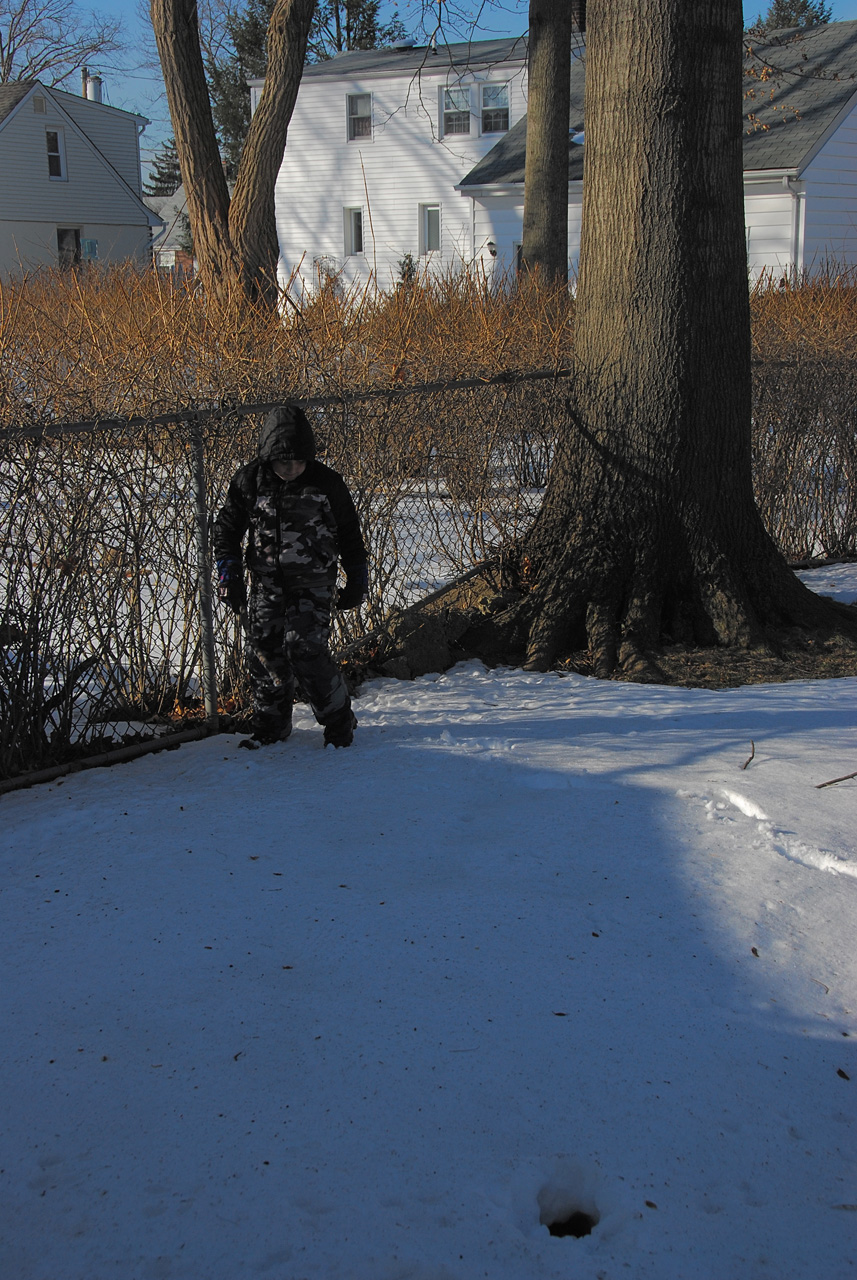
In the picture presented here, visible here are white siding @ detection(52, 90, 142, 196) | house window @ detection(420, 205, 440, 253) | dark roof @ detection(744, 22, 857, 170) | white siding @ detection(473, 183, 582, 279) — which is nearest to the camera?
dark roof @ detection(744, 22, 857, 170)

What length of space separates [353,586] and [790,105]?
23245 mm

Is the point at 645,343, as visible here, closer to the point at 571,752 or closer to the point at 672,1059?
the point at 571,752

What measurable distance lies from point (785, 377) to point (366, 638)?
4898mm

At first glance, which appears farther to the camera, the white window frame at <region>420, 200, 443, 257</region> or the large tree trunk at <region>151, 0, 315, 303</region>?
the white window frame at <region>420, 200, 443, 257</region>

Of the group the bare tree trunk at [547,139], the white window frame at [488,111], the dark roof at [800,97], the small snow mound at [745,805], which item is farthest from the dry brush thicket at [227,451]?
the white window frame at [488,111]

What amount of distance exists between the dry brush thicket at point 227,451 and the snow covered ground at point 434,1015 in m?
0.63

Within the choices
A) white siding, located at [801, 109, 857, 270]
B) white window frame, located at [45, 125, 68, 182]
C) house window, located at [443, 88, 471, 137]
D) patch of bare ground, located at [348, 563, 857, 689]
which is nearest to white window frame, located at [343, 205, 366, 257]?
house window, located at [443, 88, 471, 137]

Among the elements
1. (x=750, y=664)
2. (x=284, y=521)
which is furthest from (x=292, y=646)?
(x=750, y=664)

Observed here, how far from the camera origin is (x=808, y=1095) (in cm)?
243

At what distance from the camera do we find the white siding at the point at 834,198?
862 inches

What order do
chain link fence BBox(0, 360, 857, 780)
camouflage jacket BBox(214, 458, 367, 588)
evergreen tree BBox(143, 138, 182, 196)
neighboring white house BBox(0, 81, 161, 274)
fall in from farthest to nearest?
1. evergreen tree BBox(143, 138, 182, 196)
2. neighboring white house BBox(0, 81, 161, 274)
3. camouflage jacket BBox(214, 458, 367, 588)
4. chain link fence BBox(0, 360, 857, 780)

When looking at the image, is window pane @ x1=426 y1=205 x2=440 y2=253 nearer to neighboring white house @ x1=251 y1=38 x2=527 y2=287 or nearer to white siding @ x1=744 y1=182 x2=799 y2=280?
neighboring white house @ x1=251 y1=38 x2=527 y2=287

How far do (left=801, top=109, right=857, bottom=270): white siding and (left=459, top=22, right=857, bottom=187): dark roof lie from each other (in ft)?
1.66

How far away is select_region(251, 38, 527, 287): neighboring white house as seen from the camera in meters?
30.2
